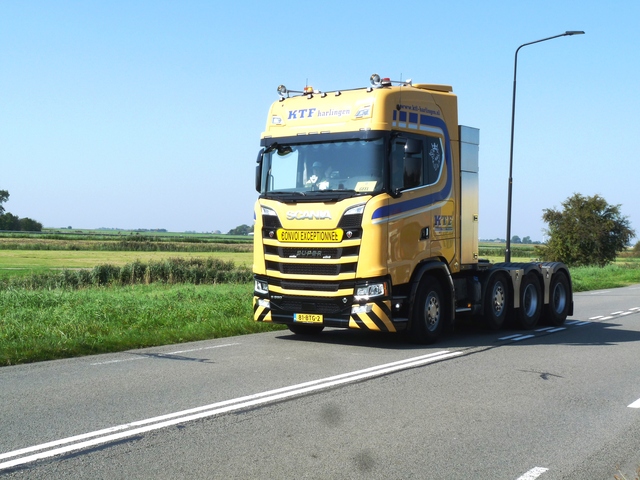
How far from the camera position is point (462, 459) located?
5.35 metres

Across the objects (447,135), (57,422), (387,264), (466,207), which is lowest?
(57,422)

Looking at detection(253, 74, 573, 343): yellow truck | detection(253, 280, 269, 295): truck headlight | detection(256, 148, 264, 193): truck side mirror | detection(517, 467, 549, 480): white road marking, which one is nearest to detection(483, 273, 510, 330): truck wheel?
detection(253, 74, 573, 343): yellow truck

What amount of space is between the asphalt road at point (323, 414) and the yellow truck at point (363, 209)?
2.45 ft

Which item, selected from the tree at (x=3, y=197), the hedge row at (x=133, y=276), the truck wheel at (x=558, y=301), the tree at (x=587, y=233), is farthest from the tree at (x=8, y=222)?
the truck wheel at (x=558, y=301)

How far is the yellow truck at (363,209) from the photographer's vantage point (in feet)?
35.5

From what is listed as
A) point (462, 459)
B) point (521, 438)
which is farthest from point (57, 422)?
point (521, 438)

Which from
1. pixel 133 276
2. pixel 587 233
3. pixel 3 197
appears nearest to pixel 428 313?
pixel 133 276

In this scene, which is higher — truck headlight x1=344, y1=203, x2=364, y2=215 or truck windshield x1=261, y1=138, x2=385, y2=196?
truck windshield x1=261, y1=138, x2=385, y2=196

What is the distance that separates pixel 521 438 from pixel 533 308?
9274 mm

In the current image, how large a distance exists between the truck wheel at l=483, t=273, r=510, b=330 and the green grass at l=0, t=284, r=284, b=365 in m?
3.88

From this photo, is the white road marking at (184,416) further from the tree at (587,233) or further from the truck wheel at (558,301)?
the tree at (587,233)

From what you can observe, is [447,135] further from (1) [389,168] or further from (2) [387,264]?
(2) [387,264]

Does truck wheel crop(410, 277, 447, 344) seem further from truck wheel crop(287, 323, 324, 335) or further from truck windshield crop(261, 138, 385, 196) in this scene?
truck wheel crop(287, 323, 324, 335)

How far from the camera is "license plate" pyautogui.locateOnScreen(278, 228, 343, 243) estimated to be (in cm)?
1091
